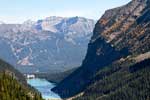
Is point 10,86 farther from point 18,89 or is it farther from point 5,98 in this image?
point 5,98

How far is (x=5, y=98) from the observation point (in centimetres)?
18338

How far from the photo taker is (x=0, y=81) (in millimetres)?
196750

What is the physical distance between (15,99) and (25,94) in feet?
22.3

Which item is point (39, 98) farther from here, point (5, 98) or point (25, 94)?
point (5, 98)

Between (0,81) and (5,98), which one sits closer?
(5,98)

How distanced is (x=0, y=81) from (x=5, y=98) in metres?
14.7

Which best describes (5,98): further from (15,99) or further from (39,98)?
(39,98)

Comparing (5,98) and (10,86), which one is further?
(10,86)

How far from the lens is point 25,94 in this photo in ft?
639

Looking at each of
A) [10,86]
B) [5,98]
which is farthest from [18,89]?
[5,98]

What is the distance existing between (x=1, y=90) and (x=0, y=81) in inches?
296

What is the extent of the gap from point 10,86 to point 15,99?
35.3 ft

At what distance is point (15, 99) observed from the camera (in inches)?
7431

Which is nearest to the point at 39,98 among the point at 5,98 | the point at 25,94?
the point at 25,94
